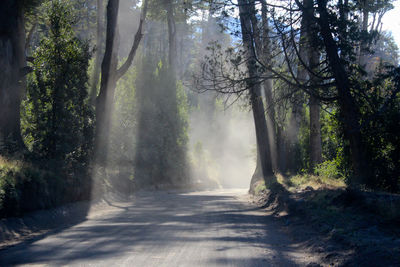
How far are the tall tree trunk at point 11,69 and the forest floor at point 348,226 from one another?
33.3ft

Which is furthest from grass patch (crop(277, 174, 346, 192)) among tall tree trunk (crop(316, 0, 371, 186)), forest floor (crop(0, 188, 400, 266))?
forest floor (crop(0, 188, 400, 266))

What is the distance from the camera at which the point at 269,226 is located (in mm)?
10562

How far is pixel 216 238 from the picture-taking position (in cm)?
841

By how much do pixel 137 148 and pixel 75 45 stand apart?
1765 cm

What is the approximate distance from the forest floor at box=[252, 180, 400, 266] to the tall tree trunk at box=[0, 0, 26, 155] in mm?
10137

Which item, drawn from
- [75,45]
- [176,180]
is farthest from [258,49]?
[176,180]

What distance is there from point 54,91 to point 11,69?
3.08 meters

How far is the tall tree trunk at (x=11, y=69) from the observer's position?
52.2 ft

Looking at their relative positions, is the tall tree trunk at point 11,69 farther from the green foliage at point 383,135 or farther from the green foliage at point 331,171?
the green foliage at point 383,135

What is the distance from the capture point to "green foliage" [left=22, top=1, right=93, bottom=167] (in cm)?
1465

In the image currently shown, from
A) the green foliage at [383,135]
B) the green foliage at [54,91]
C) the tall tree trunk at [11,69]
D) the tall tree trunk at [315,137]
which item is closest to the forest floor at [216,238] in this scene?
the green foliage at [383,135]

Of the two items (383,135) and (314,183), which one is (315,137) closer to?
(314,183)

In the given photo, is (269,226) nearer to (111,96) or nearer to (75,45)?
(75,45)

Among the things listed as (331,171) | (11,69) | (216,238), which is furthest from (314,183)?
(11,69)
